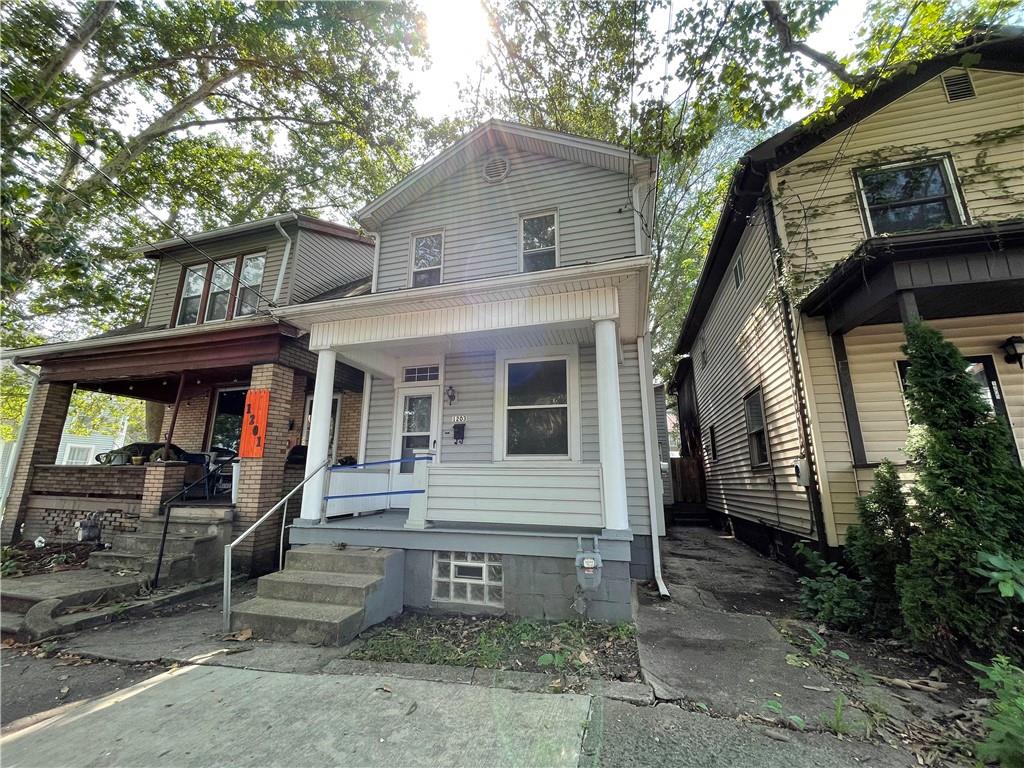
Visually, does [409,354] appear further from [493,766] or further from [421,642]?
[493,766]

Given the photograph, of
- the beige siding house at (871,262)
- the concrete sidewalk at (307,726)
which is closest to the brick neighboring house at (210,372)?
the concrete sidewalk at (307,726)

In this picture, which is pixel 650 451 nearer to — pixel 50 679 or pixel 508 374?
pixel 508 374

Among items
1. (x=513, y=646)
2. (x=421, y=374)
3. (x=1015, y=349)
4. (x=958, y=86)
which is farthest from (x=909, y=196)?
(x=513, y=646)

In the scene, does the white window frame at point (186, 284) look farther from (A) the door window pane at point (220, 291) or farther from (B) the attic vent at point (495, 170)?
(B) the attic vent at point (495, 170)

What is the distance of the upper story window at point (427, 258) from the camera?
7375 mm

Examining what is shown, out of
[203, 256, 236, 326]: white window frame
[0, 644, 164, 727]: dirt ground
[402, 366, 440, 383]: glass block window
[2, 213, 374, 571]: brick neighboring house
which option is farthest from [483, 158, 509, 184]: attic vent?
[0, 644, 164, 727]: dirt ground

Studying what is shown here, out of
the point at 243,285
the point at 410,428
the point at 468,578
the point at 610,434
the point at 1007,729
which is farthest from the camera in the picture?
the point at 243,285

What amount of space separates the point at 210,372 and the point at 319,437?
431 centimetres

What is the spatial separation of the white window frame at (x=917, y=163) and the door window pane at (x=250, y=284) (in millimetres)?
10480

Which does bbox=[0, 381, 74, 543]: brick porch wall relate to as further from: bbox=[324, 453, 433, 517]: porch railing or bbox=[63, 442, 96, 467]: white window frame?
bbox=[63, 442, 96, 467]: white window frame

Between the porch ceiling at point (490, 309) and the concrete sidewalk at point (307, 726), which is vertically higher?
the porch ceiling at point (490, 309)

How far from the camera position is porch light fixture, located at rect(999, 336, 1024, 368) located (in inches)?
209

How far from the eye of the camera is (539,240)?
700 centimetres

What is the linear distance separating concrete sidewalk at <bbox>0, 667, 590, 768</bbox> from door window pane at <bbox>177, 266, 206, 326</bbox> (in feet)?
26.6
